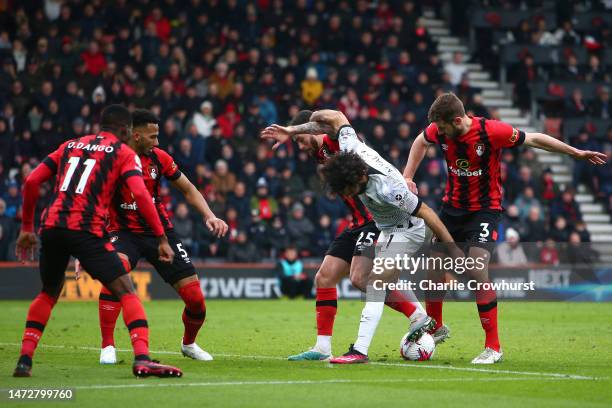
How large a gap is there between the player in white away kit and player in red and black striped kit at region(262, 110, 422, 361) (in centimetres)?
27

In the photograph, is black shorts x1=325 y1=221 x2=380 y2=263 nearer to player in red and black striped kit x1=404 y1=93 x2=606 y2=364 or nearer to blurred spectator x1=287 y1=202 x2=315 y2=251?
player in red and black striped kit x1=404 y1=93 x2=606 y2=364

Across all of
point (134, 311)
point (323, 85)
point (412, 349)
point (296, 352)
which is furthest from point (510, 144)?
point (323, 85)

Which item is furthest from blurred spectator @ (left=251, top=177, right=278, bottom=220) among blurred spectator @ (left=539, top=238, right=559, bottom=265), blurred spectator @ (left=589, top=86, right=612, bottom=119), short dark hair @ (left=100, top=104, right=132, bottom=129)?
short dark hair @ (left=100, top=104, right=132, bottom=129)

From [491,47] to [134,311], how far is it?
25507 millimetres

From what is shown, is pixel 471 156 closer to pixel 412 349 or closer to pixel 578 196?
pixel 412 349

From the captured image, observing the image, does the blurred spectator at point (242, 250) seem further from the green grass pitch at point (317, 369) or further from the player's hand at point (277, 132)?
the player's hand at point (277, 132)

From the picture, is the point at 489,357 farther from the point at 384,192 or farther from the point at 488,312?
the point at 384,192

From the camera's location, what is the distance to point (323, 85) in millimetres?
28516

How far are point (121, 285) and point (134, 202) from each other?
80.9 inches

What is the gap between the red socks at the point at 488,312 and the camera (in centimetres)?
1109

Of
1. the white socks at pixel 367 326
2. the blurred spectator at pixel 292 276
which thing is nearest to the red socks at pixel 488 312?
the white socks at pixel 367 326

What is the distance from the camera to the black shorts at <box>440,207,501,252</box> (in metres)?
11.5

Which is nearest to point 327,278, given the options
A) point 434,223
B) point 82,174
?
point 434,223

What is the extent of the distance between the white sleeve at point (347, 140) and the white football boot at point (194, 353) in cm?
251
